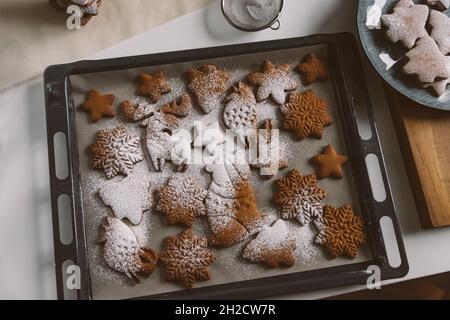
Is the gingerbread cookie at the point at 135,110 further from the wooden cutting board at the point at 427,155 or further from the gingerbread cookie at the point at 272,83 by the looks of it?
the wooden cutting board at the point at 427,155

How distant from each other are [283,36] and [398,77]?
0.74 feet

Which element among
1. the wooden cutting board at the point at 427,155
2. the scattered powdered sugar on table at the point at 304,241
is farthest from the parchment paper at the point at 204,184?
the wooden cutting board at the point at 427,155

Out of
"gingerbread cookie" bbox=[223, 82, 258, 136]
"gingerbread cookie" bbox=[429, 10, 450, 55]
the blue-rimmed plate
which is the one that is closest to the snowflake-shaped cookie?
"gingerbread cookie" bbox=[223, 82, 258, 136]

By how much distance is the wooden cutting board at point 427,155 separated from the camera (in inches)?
36.4

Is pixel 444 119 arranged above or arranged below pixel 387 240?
above

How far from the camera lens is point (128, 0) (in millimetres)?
1004

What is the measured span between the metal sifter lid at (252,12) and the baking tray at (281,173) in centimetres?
5

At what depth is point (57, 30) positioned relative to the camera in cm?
98

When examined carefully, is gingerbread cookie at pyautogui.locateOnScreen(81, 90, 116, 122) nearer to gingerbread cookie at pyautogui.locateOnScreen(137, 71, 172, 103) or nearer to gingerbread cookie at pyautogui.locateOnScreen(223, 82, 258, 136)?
gingerbread cookie at pyautogui.locateOnScreen(137, 71, 172, 103)

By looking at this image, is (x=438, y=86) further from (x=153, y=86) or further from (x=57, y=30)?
(x=57, y=30)

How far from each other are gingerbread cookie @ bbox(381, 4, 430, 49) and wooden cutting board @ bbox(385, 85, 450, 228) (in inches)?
3.6
